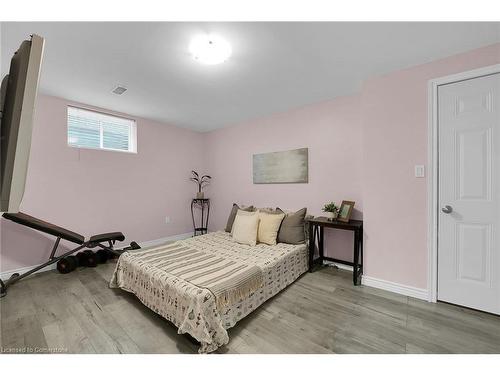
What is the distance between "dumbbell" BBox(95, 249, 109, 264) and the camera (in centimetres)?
297

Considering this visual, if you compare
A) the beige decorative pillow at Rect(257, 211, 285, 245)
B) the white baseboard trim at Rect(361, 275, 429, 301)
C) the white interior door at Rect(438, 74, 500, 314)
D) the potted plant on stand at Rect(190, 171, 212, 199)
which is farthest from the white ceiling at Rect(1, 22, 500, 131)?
the white baseboard trim at Rect(361, 275, 429, 301)

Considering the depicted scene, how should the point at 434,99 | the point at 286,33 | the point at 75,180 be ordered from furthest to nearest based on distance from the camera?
the point at 75,180
the point at 434,99
the point at 286,33

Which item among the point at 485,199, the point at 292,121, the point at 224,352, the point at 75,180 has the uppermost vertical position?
the point at 292,121

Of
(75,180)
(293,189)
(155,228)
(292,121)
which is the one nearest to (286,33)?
(292,121)

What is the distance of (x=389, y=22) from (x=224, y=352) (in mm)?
2548

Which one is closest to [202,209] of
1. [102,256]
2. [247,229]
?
[102,256]

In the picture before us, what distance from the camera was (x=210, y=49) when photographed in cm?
176

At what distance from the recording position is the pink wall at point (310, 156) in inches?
110

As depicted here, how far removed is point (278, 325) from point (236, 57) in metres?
2.31

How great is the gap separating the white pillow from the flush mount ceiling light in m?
1.85

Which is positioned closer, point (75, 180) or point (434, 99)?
point (434, 99)

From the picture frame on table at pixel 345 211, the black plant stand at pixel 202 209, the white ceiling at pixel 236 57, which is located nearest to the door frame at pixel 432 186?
the white ceiling at pixel 236 57
